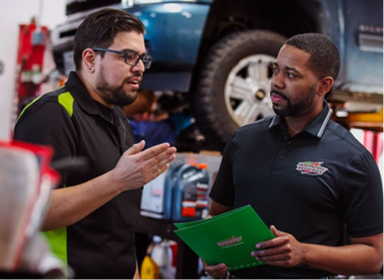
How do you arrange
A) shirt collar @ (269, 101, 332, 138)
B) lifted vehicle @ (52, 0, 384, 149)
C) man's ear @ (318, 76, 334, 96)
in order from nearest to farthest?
shirt collar @ (269, 101, 332, 138) < man's ear @ (318, 76, 334, 96) < lifted vehicle @ (52, 0, 384, 149)

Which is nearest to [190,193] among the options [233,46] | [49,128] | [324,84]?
[233,46]

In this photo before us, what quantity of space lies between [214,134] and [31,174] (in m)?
3.21

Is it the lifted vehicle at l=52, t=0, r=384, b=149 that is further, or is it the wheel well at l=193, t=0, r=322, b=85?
the wheel well at l=193, t=0, r=322, b=85

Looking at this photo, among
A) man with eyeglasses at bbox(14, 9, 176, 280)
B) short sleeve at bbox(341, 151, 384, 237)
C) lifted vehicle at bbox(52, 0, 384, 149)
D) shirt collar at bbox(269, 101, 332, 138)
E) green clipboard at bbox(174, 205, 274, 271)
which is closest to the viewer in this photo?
man with eyeglasses at bbox(14, 9, 176, 280)

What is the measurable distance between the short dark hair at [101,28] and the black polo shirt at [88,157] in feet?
0.34

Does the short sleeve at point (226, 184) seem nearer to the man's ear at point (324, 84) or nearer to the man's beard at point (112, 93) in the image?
the man's ear at point (324, 84)

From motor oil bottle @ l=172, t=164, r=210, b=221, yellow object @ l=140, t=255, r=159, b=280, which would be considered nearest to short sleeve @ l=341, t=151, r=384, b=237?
motor oil bottle @ l=172, t=164, r=210, b=221

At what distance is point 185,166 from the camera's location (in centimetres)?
368

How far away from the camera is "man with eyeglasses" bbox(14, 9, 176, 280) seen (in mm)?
1433

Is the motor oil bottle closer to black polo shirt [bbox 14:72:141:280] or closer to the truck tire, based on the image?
the truck tire

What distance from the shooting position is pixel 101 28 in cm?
175

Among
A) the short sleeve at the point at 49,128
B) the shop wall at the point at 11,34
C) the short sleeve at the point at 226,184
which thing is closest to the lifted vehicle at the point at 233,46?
the short sleeve at the point at 226,184

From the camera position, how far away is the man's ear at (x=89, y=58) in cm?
175

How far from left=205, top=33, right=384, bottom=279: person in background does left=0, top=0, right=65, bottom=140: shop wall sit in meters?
5.77
